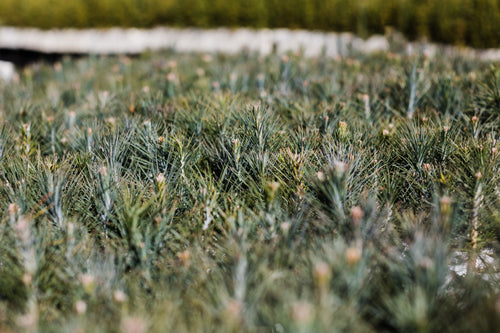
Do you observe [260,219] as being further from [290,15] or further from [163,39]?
[163,39]

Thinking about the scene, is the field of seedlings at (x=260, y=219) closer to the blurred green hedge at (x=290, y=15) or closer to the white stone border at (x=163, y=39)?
the blurred green hedge at (x=290, y=15)

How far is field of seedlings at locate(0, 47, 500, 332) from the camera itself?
4.37 feet

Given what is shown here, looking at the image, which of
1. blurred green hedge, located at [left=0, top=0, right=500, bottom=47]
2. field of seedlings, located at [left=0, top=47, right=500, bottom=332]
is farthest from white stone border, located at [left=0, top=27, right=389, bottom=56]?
field of seedlings, located at [left=0, top=47, right=500, bottom=332]

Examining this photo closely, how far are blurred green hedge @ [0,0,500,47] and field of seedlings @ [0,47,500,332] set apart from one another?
3.84m

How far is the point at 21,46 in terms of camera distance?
10.8 metres

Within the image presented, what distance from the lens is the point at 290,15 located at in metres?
8.17

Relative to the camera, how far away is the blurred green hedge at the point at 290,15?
21.4 feet

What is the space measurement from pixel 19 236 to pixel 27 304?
29 cm

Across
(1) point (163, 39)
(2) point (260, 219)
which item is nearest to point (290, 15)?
(1) point (163, 39)

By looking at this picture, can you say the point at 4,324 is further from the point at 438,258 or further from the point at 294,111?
the point at 294,111

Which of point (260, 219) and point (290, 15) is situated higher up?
point (290, 15)

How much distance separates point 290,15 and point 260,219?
23.0ft

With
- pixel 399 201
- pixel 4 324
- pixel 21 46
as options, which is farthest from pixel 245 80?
pixel 21 46

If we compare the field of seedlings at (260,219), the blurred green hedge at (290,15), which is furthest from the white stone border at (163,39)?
the field of seedlings at (260,219)
